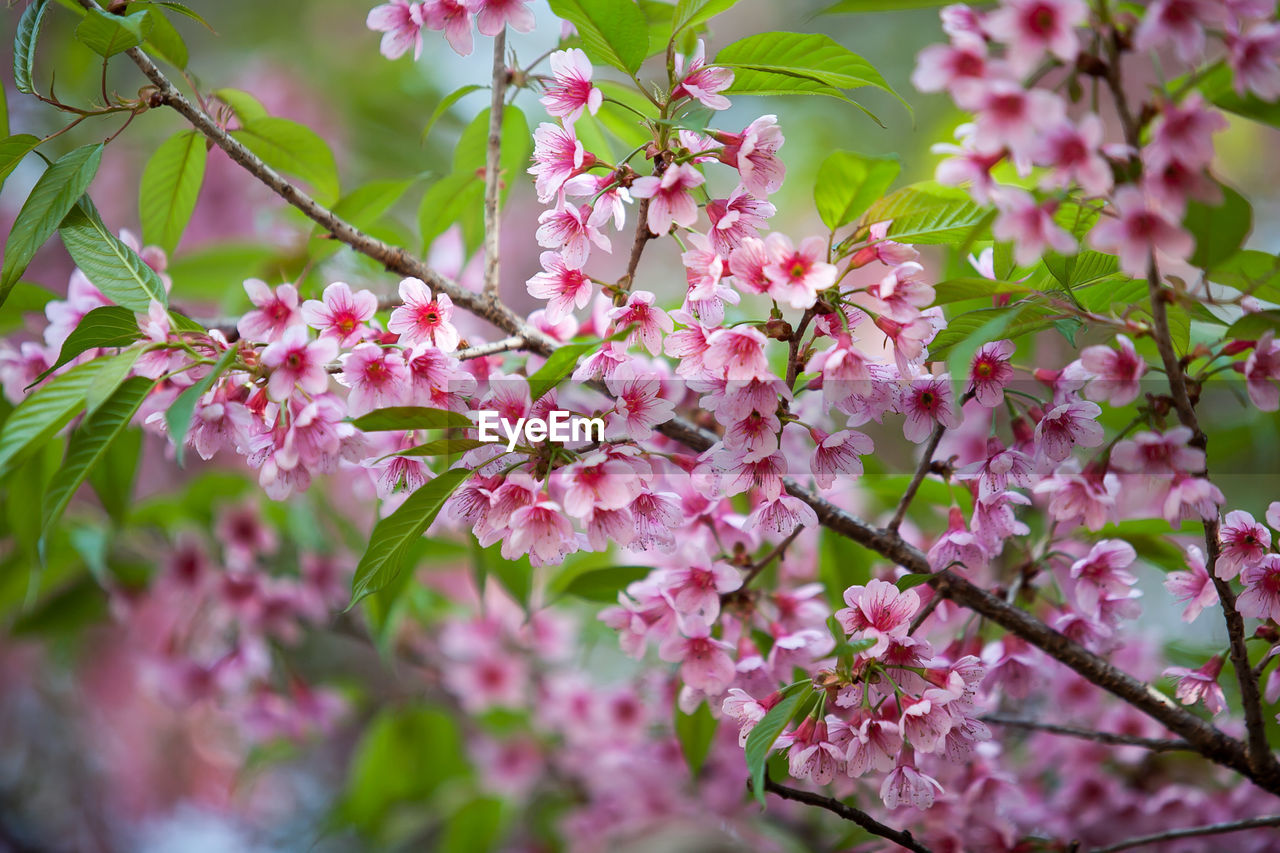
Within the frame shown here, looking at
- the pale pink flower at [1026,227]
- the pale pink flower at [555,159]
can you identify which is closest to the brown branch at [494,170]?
the pale pink flower at [555,159]

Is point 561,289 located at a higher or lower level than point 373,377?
higher

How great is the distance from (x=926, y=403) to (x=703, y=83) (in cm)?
32

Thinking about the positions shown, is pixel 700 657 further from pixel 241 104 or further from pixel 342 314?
pixel 241 104

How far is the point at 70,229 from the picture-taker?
746 mm

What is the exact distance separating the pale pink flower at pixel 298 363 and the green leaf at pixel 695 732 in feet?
1.76

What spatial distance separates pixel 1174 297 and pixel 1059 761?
905 mm

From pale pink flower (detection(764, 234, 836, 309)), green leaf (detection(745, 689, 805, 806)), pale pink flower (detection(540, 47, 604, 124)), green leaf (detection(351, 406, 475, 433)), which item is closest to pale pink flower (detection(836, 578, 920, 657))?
green leaf (detection(745, 689, 805, 806))

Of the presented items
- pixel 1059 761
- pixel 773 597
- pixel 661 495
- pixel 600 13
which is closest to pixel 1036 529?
pixel 1059 761

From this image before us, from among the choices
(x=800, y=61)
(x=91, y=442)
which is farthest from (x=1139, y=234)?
(x=91, y=442)

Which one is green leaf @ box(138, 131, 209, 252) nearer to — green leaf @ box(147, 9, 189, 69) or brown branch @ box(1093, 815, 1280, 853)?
green leaf @ box(147, 9, 189, 69)

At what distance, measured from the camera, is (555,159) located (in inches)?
27.5

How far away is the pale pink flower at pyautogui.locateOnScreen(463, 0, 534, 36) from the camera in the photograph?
72 centimetres

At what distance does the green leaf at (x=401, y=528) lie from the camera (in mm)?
648

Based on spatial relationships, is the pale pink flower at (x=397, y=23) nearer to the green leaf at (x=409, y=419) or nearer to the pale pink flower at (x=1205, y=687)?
the green leaf at (x=409, y=419)
